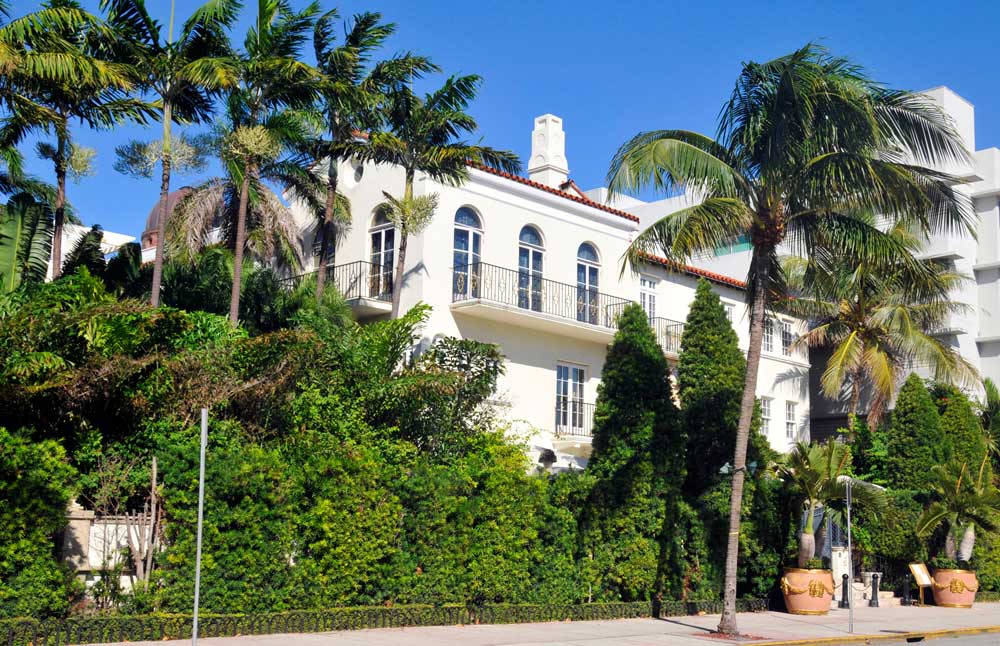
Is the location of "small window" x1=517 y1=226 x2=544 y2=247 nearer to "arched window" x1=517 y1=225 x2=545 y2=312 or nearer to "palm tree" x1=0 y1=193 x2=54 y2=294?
"arched window" x1=517 y1=225 x2=545 y2=312

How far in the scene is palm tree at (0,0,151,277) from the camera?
58.7ft

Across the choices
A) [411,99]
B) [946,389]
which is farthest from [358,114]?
[946,389]

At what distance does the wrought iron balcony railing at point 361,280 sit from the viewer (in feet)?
85.5

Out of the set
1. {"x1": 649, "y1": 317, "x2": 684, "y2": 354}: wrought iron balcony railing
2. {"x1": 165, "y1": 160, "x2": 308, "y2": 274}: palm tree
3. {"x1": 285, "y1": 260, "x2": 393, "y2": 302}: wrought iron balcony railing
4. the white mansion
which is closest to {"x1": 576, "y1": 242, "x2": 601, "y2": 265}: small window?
{"x1": 649, "y1": 317, "x2": 684, "y2": 354}: wrought iron balcony railing

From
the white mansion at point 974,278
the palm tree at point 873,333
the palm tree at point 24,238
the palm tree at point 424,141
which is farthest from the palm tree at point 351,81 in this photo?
the white mansion at point 974,278

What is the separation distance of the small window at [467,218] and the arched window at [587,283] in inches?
137

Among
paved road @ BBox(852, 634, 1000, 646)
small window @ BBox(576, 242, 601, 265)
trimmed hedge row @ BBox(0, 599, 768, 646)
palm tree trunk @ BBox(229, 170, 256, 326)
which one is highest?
small window @ BBox(576, 242, 601, 265)

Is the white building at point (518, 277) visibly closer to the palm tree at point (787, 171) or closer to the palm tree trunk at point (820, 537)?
the palm tree trunk at point (820, 537)

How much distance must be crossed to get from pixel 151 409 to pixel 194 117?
8.16m

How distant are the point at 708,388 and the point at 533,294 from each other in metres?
5.88

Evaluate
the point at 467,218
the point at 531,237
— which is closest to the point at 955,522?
the point at 531,237

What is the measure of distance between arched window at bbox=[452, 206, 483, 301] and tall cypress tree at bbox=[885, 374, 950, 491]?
11.9 metres

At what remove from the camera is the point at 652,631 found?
1859cm

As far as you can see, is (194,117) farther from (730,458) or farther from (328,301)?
(730,458)
